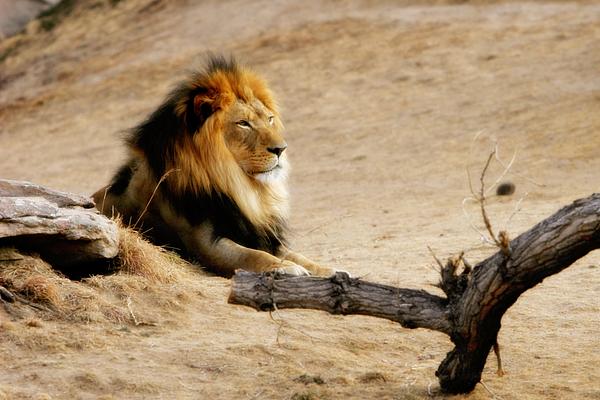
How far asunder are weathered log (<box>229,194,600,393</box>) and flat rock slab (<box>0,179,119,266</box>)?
4.82 feet

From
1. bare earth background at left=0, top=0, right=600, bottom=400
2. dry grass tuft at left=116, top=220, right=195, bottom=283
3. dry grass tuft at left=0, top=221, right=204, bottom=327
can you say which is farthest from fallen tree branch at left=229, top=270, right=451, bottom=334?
dry grass tuft at left=116, top=220, right=195, bottom=283

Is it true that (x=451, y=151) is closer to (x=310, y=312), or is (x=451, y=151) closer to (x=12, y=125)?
(x=310, y=312)

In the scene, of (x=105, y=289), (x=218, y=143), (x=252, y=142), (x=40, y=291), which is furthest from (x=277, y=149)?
(x=40, y=291)

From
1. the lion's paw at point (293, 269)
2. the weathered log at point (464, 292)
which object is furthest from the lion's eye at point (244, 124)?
the weathered log at point (464, 292)

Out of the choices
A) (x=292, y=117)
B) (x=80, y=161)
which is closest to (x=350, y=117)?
(x=292, y=117)

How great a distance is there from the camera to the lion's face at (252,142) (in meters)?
6.82

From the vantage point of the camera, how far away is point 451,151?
13.3m

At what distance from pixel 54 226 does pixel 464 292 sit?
7.25ft

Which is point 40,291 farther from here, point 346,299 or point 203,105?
point 203,105

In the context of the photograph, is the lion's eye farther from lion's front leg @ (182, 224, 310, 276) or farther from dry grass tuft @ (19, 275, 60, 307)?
dry grass tuft @ (19, 275, 60, 307)

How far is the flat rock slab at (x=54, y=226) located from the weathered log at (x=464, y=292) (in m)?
1.47

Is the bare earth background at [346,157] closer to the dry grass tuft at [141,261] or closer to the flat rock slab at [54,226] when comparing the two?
the dry grass tuft at [141,261]

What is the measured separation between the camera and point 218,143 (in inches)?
266

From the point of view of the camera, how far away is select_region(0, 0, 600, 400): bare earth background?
473cm
